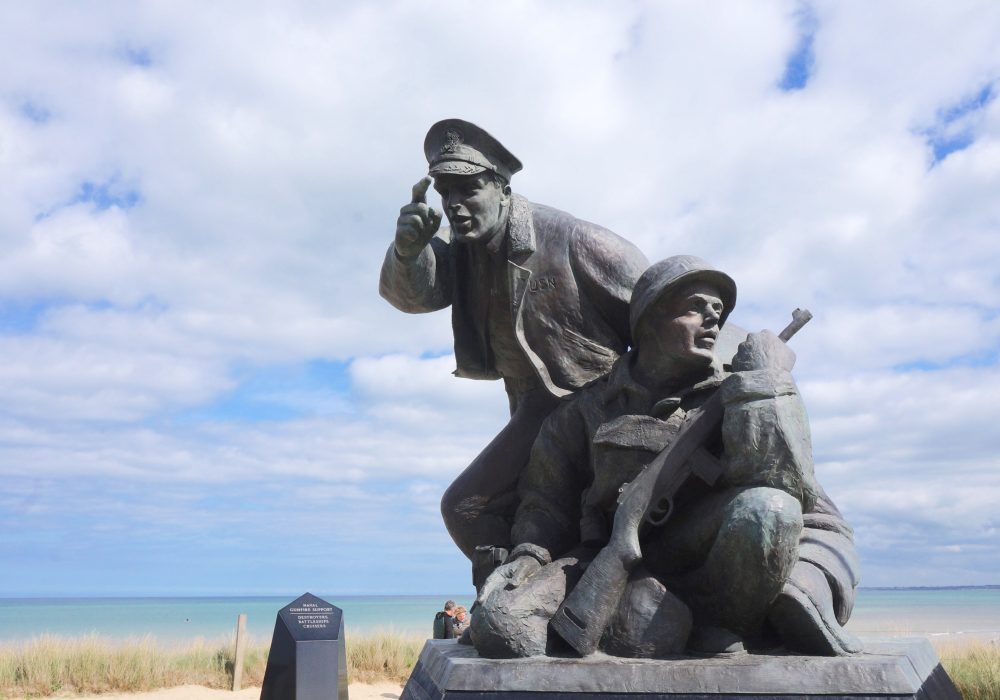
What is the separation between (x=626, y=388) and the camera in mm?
3240

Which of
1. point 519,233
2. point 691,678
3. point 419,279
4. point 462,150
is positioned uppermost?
point 462,150

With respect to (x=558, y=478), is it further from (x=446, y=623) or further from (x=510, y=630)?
(x=446, y=623)

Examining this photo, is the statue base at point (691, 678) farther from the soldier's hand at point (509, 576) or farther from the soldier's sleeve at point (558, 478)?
the soldier's sleeve at point (558, 478)

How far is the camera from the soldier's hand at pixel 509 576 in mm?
2879

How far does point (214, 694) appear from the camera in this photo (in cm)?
1158

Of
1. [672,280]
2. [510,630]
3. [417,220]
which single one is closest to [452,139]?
[417,220]

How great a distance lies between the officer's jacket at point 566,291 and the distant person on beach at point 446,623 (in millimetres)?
5918

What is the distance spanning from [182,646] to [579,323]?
11.8 meters

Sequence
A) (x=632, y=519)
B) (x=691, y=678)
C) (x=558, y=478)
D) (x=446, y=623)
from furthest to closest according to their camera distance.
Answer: (x=446, y=623) < (x=558, y=478) < (x=632, y=519) < (x=691, y=678)

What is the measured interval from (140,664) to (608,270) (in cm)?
1052

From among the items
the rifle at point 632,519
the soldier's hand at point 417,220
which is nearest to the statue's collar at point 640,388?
the rifle at point 632,519

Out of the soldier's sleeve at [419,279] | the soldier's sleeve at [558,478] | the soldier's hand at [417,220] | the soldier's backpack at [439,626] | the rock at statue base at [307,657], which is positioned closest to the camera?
the soldier's sleeve at [558,478]

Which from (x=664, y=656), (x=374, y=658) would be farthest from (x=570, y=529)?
(x=374, y=658)

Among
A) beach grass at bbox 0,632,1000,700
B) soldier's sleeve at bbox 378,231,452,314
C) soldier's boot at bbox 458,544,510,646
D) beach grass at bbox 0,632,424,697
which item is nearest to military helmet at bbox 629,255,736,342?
soldier's boot at bbox 458,544,510,646
